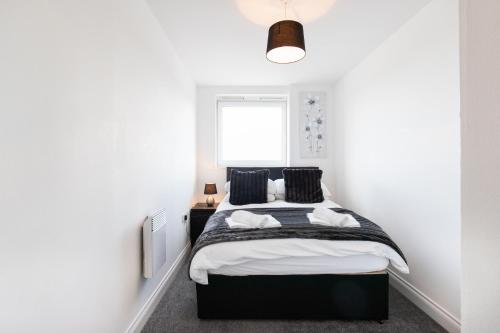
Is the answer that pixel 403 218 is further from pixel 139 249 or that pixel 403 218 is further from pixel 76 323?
pixel 76 323

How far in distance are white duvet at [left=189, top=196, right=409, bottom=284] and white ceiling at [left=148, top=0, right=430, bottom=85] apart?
1.81 m

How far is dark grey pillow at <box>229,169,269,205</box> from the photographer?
314cm

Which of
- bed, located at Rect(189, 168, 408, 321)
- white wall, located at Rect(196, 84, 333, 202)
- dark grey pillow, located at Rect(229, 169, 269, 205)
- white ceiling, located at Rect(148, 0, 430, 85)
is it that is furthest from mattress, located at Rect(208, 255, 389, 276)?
white wall, located at Rect(196, 84, 333, 202)

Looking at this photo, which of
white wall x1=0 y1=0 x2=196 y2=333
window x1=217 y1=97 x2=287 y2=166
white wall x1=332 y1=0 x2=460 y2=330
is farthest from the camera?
window x1=217 y1=97 x2=287 y2=166

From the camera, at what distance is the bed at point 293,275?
1800 mm

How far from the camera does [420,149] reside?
2.06 metres

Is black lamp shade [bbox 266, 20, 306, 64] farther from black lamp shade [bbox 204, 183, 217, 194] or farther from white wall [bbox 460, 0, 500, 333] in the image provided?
black lamp shade [bbox 204, 183, 217, 194]

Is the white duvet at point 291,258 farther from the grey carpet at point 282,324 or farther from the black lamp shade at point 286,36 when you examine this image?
the black lamp shade at point 286,36

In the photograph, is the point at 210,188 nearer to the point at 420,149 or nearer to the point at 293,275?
the point at 293,275

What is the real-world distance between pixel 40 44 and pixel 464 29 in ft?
4.33

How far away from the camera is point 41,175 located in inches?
37.9

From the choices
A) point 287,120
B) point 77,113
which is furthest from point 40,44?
point 287,120

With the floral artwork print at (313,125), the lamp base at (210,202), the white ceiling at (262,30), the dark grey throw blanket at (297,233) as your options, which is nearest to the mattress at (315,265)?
the dark grey throw blanket at (297,233)

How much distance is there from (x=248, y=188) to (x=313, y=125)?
61.2 inches
